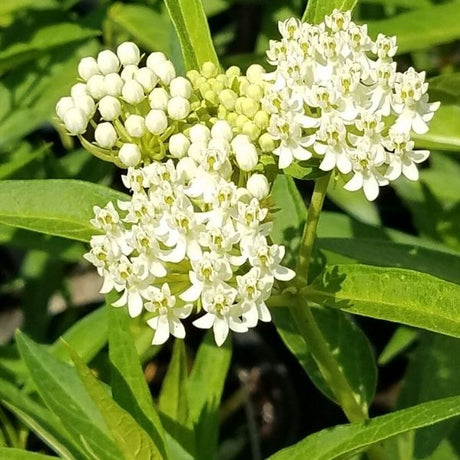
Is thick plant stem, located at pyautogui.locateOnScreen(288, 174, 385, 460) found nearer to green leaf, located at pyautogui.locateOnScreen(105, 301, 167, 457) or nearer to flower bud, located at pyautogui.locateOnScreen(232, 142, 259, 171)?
flower bud, located at pyautogui.locateOnScreen(232, 142, 259, 171)

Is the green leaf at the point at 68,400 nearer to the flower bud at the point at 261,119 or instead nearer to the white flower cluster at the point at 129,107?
the white flower cluster at the point at 129,107

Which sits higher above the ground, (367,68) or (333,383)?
(367,68)

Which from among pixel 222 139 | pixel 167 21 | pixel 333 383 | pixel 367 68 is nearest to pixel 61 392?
pixel 333 383

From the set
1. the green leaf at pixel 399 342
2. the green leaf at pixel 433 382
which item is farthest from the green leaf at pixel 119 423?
the green leaf at pixel 399 342

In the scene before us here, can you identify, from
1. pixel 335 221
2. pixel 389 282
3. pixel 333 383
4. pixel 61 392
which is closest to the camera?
pixel 389 282

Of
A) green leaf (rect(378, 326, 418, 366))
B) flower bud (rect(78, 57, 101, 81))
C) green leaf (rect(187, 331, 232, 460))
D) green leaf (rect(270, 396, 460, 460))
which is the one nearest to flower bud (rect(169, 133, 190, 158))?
flower bud (rect(78, 57, 101, 81))

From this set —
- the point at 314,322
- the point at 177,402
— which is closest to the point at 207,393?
the point at 177,402

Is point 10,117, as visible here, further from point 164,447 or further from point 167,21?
point 164,447
